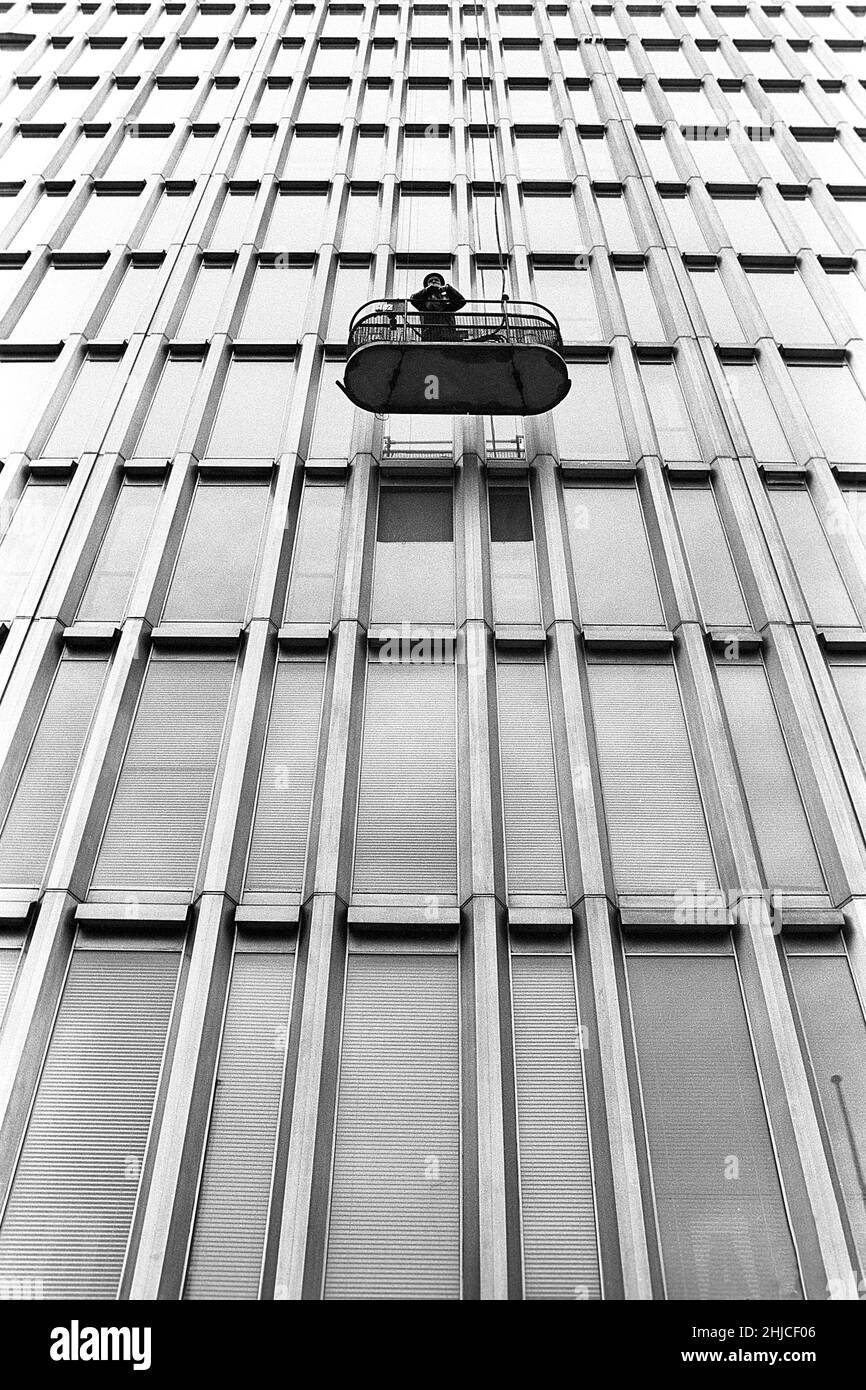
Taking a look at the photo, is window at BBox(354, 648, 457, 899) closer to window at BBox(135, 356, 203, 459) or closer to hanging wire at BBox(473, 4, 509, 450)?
hanging wire at BBox(473, 4, 509, 450)

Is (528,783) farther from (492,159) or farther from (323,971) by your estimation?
(492,159)

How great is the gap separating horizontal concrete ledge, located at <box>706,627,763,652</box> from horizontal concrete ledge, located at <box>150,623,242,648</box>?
677cm

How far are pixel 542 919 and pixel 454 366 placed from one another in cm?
809

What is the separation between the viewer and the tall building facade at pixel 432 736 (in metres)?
9.56

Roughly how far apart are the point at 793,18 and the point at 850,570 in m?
22.1

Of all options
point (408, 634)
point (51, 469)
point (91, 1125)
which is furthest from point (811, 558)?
point (91, 1125)

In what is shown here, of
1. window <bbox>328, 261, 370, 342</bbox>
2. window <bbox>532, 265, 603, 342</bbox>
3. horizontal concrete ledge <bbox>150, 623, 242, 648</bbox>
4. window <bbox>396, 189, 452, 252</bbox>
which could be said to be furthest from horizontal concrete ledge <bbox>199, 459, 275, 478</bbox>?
window <bbox>396, 189, 452, 252</bbox>

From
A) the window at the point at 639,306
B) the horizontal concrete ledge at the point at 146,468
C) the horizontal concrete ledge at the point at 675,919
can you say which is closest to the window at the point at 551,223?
the window at the point at 639,306

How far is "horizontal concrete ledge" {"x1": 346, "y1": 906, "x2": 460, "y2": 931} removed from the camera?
11.2 meters

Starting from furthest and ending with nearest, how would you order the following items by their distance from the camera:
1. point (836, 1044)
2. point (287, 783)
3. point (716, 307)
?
1. point (716, 307)
2. point (287, 783)
3. point (836, 1044)

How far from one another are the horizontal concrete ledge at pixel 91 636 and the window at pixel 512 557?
5498mm

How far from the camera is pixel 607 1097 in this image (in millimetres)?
9914

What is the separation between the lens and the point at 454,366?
1430 cm

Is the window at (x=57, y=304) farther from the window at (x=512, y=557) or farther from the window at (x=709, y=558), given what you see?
the window at (x=709, y=558)
